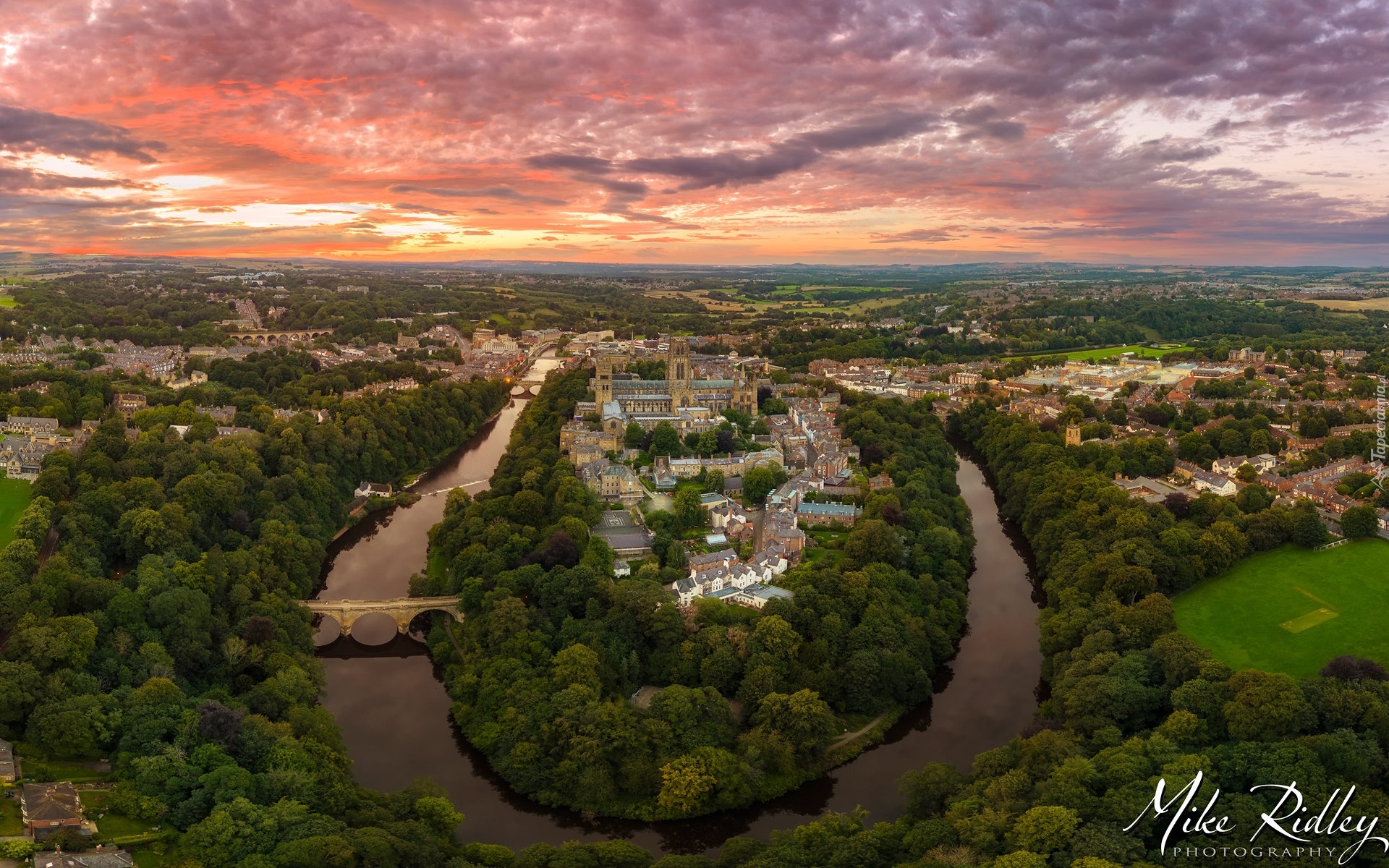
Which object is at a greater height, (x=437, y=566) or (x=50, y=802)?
(x=50, y=802)

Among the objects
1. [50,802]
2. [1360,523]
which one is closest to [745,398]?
[1360,523]

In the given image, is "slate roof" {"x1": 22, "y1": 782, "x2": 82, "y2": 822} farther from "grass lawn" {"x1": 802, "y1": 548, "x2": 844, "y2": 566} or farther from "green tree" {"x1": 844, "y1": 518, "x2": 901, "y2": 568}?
"green tree" {"x1": 844, "y1": 518, "x2": 901, "y2": 568}

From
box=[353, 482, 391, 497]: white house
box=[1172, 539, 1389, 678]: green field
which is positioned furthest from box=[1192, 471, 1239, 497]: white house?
box=[353, 482, 391, 497]: white house

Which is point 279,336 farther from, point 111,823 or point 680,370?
point 111,823

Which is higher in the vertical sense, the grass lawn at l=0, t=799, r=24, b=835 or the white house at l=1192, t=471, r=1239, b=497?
the white house at l=1192, t=471, r=1239, b=497

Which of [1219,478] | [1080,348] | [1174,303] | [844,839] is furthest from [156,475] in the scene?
[1174,303]

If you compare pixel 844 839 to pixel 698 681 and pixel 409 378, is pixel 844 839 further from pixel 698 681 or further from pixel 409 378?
pixel 409 378
